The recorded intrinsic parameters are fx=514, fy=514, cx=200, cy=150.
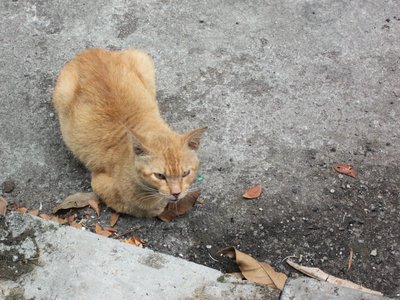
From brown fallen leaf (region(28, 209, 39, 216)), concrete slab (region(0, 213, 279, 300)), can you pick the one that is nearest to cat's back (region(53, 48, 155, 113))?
brown fallen leaf (region(28, 209, 39, 216))

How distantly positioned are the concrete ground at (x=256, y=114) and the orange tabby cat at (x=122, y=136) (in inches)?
9.8

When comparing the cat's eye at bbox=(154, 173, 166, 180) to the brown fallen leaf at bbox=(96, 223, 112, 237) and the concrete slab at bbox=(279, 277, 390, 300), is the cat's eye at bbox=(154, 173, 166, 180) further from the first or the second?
the concrete slab at bbox=(279, 277, 390, 300)

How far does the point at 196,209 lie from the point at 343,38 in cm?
248

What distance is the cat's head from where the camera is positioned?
3.33 metres

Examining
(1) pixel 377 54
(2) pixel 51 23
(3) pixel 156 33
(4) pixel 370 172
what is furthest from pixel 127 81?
(1) pixel 377 54

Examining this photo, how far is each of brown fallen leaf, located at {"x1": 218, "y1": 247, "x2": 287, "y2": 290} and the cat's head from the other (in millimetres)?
618

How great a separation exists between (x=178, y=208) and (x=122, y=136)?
679 millimetres

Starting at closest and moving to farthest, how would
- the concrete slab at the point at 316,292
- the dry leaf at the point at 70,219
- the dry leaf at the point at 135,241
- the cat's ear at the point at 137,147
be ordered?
the concrete slab at the point at 316,292 → the cat's ear at the point at 137,147 → the dry leaf at the point at 135,241 → the dry leaf at the point at 70,219

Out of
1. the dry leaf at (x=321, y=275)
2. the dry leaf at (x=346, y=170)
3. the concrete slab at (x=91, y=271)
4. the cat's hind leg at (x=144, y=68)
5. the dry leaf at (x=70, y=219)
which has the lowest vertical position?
the dry leaf at (x=70, y=219)

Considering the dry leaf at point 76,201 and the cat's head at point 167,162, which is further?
the dry leaf at point 76,201

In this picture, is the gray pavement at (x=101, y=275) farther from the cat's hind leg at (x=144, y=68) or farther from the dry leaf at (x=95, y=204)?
the cat's hind leg at (x=144, y=68)

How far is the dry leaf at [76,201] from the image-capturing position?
152 inches

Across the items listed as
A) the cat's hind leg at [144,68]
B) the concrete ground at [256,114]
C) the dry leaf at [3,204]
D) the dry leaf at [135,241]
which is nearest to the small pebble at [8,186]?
the concrete ground at [256,114]

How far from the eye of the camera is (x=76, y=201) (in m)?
3.88
